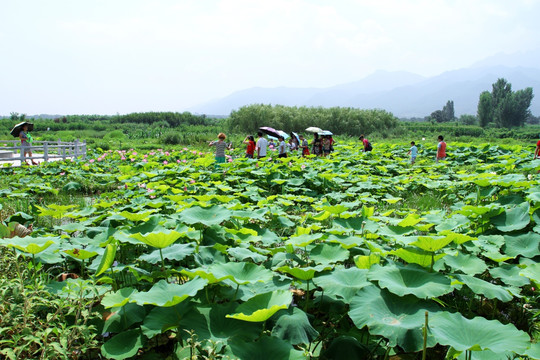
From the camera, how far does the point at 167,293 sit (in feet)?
5.55

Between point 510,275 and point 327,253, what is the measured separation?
111 centimetres

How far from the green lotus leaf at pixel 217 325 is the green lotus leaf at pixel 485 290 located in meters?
1.13

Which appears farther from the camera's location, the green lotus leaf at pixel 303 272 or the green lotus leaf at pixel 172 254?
the green lotus leaf at pixel 172 254

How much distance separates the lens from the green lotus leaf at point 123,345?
5.00 feet

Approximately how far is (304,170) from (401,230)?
14.0ft

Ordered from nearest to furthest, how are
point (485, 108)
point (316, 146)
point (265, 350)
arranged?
point (265, 350)
point (316, 146)
point (485, 108)

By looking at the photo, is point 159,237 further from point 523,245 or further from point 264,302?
point 523,245

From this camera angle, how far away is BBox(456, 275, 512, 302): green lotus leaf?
1888 mm

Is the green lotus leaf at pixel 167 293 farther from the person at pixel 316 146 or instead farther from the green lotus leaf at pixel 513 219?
the person at pixel 316 146

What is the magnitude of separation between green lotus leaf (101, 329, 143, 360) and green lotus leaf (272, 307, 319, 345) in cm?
58

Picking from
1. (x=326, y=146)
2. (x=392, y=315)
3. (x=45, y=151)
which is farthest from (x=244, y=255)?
(x=45, y=151)

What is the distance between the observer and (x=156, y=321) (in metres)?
1.61

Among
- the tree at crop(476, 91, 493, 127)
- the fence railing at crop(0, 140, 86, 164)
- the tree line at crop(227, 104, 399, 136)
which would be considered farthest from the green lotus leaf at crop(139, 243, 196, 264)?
the tree at crop(476, 91, 493, 127)

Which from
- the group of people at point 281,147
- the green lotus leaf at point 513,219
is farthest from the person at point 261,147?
the green lotus leaf at point 513,219
